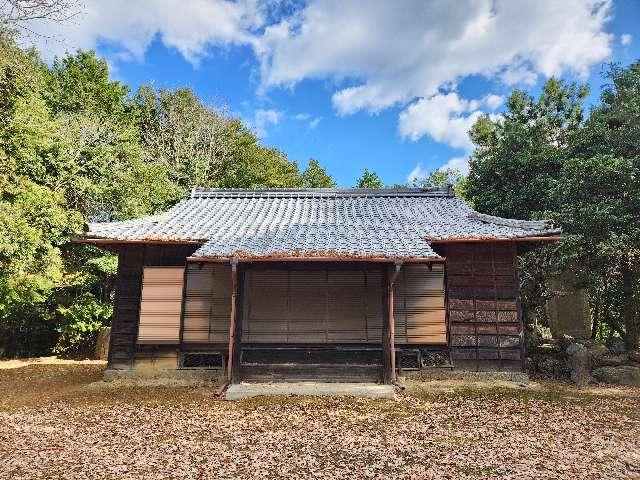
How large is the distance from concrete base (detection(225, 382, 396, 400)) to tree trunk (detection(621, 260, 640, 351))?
8516mm

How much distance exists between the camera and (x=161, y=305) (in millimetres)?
10555

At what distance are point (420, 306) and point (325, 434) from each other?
4623 millimetres

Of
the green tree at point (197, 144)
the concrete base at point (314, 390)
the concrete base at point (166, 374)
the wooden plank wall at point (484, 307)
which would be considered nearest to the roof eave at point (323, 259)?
the wooden plank wall at point (484, 307)

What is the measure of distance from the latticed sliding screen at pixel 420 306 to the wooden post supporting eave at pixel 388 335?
94 centimetres

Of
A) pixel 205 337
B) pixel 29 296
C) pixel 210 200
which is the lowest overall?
pixel 205 337

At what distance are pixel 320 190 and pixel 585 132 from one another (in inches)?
362

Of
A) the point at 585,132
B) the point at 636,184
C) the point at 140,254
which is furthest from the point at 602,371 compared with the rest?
the point at 140,254

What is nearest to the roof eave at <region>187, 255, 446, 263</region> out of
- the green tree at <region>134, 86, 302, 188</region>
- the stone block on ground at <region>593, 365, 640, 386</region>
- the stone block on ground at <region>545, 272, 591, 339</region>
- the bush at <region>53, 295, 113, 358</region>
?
the stone block on ground at <region>593, 365, 640, 386</region>

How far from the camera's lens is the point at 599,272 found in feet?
41.9

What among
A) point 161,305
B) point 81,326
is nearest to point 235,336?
point 161,305

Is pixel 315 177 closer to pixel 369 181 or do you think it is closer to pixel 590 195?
pixel 369 181

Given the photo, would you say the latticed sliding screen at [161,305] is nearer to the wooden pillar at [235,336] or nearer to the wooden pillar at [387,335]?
the wooden pillar at [235,336]

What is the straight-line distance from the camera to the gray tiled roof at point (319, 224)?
936 cm

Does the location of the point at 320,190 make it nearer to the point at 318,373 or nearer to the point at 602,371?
the point at 318,373
